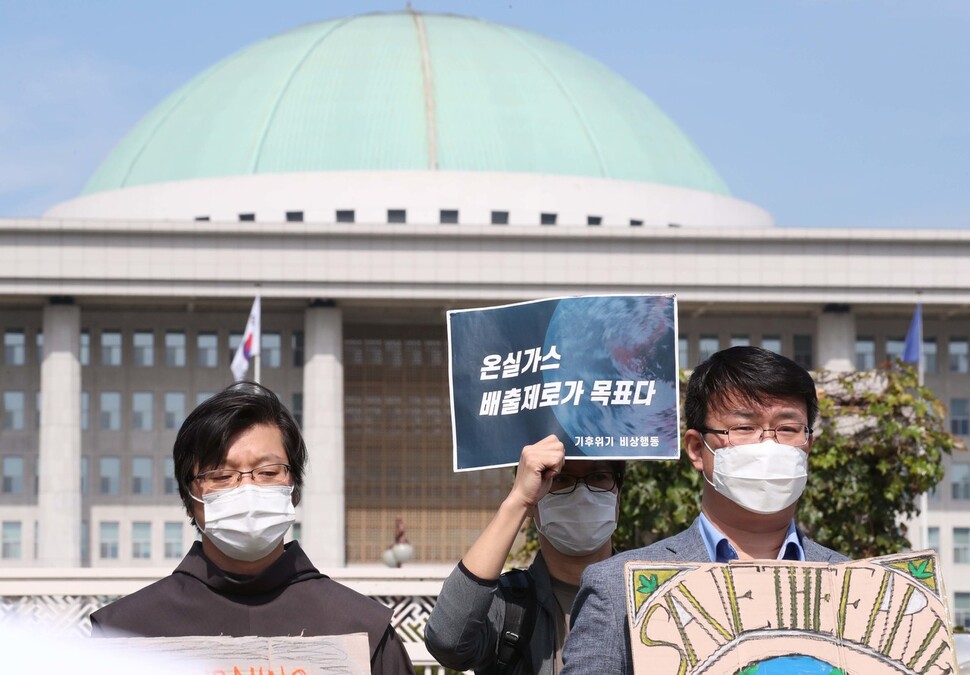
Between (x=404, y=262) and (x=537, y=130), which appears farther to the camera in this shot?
(x=537, y=130)

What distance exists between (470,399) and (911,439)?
1224 centimetres

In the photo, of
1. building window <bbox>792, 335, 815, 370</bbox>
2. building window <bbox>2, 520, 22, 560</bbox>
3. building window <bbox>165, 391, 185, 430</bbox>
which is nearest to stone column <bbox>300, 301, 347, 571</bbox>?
building window <bbox>165, 391, 185, 430</bbox>

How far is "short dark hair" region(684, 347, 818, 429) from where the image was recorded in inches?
178

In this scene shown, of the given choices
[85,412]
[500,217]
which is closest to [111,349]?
[85,412]

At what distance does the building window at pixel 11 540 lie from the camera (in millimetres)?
49000

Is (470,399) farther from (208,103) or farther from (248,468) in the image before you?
(208,103)

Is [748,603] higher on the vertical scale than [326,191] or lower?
lower

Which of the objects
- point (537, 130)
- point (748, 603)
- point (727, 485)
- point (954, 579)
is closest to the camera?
point (748, 603)

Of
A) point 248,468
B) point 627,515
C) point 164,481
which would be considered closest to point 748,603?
point 248,468

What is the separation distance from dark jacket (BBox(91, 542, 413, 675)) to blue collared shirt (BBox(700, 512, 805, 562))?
88cm

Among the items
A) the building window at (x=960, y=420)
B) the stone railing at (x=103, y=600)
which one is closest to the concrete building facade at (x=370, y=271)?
the building window at (x=960, y=420)

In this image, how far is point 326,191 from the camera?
171 ft

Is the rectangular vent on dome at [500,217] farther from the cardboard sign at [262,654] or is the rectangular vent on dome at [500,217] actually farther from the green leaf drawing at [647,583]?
the green leaf drawing at [647,583]

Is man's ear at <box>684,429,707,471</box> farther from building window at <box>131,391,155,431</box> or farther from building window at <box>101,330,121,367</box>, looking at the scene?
building window at <box>101,330,121,367</box>
